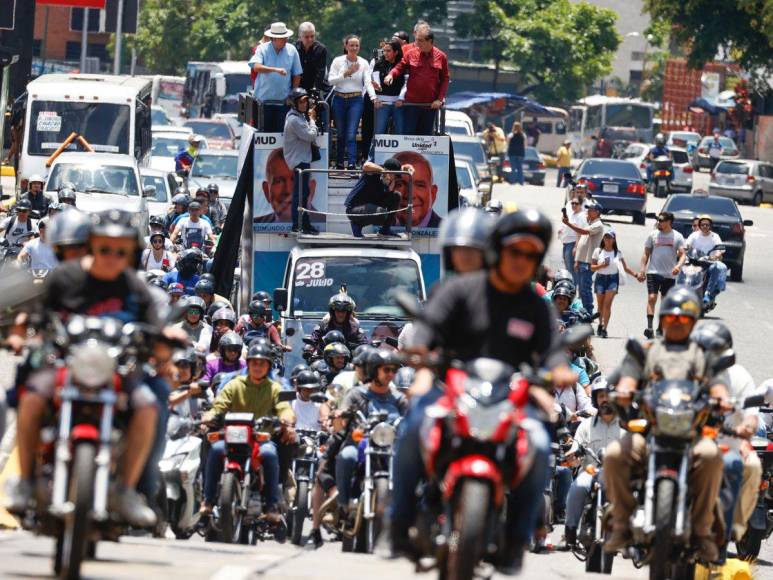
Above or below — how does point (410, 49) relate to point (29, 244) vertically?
above

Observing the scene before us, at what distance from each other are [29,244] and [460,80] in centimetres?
5908

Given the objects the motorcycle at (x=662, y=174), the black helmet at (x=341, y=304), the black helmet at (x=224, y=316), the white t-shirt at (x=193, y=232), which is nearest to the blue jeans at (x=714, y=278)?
the white t-shirt at (x=193, y=232)

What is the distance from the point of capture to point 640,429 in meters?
11.3

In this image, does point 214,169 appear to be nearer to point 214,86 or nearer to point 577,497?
point 214,86

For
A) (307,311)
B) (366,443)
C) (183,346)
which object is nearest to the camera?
(183,346)

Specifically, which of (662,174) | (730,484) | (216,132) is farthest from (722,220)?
(730,484)

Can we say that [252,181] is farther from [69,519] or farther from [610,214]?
[610,214]

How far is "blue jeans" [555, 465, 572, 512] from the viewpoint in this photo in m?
16.2

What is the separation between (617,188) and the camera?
45.4 meters

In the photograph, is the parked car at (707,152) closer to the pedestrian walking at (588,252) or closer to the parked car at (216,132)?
the parked car at (216,132)

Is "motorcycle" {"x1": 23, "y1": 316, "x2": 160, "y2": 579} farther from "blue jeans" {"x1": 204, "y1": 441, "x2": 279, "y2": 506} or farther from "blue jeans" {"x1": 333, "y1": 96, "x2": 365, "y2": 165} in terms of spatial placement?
"blue jeans" {"x1": 333, "y1": 96, "x2": 365, "y2": 165}

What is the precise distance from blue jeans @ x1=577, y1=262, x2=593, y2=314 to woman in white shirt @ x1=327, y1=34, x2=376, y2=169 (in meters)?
6.46

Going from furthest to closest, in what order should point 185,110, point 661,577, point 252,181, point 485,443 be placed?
point 185,110 → point 252,181 → point 661,577 → point 485,443

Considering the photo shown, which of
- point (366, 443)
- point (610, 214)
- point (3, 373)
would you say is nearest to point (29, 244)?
point (3, 373)
